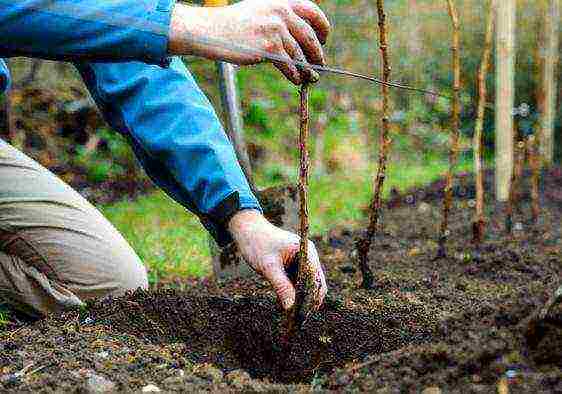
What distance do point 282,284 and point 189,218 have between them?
2.95m

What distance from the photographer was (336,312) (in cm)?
246

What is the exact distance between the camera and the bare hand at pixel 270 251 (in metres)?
2.20

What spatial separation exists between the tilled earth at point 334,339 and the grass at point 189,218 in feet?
1.55

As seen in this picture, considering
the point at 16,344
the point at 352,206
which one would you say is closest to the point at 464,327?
the point at 16,344

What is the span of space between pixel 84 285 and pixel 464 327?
1.59 m

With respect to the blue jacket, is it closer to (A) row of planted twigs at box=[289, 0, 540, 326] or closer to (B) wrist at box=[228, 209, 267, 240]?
(B) wrist at box=[228, 209, 267, 240]

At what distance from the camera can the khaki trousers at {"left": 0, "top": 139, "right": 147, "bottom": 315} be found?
2.99 m

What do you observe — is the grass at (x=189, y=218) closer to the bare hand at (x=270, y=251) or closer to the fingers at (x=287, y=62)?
the bare hand at (x=270, y=251)

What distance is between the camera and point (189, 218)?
5.09 m

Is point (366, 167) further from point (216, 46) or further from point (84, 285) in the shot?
point (216, 46)

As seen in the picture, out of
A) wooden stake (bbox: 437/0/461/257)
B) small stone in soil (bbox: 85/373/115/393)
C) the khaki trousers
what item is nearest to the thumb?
small stone in soil (bbox: 85/373/115/393)

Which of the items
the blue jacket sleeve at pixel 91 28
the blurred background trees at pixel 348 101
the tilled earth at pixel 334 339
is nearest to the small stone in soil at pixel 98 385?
the tilled earth at pixel 334 339

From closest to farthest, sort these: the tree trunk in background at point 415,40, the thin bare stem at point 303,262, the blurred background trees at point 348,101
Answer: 1. the thin bare stem at point 303,262
2. the blurred background trees at point 348,101
3. the tree trunk in background at point 415,40

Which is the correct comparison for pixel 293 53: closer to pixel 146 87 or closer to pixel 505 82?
pixel 146 87
